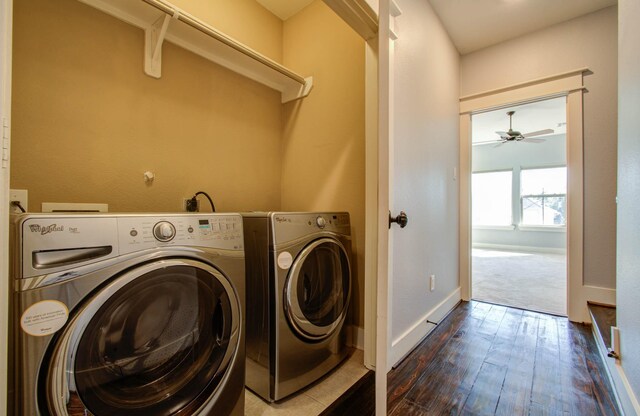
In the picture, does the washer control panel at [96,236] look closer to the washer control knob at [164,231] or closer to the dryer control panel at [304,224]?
the washer control knob at [164,231]

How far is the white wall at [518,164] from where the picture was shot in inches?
242

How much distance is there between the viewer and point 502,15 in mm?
2355

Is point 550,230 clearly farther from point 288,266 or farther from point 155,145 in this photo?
point 155,145

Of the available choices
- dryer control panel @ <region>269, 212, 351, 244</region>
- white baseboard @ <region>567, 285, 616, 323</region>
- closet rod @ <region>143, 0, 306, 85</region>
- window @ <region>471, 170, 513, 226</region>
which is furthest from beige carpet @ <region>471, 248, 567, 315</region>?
closet rod @ <region>143, 0, 306, 85</region>

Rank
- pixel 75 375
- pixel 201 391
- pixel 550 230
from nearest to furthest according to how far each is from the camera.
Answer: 1. pixel 75 375
2. pixel 201 391
3. pixel 550 230

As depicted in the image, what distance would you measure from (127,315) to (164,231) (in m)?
0.28

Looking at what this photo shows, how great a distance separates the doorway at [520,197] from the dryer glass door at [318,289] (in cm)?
264

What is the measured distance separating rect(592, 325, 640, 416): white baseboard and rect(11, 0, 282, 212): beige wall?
→ 7.31ft

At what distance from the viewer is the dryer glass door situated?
1.26 metres

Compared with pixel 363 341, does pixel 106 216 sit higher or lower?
higher

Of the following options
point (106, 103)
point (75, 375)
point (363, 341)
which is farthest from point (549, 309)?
point (106, 103)

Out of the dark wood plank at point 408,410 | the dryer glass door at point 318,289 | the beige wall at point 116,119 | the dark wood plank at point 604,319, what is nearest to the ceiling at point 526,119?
the dark wood plank at point 604,319

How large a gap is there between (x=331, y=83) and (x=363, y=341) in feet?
5.82

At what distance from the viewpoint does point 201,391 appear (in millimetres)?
941
